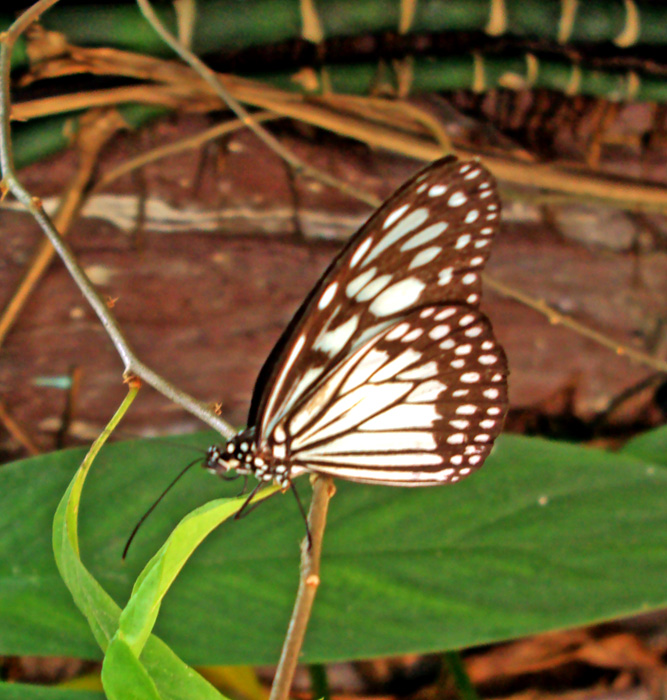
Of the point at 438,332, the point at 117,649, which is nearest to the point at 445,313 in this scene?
the point at 438,332

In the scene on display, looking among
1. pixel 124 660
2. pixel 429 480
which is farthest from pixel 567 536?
pixel 124 660

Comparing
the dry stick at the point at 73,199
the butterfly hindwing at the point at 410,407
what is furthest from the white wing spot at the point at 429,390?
the dry stick at the point at 73,199

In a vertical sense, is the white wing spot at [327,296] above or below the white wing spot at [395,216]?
below

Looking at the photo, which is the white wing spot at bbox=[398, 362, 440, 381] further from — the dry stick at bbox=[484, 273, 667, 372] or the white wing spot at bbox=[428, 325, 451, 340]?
the dry stick at bbox=[484, 273, 667, 372]

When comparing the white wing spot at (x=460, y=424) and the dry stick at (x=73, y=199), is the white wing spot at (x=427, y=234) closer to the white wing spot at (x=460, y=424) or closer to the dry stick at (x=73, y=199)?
the white wing spot at (x=460, y=424)

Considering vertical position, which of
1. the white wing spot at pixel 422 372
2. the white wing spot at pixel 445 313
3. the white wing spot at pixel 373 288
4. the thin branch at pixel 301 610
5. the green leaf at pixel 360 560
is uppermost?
the white wing spot at pixel 373 288

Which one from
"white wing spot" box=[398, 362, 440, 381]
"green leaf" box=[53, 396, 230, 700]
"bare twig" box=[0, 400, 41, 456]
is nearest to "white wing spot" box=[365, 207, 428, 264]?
"white wing spot" box=[398, 362, 440, 381]
